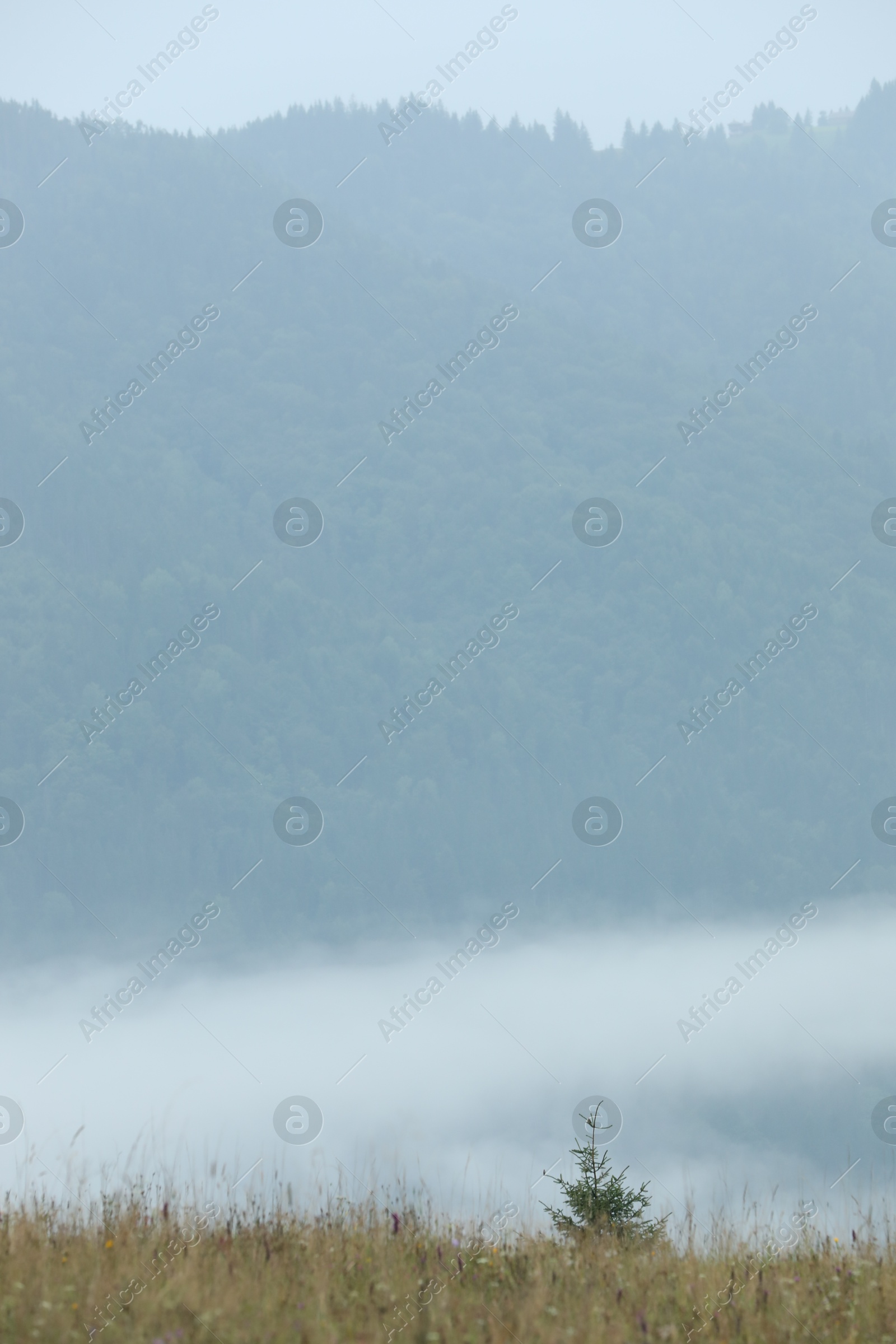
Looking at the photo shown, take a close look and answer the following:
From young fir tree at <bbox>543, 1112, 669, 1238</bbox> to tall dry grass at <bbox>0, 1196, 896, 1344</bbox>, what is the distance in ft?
6.26

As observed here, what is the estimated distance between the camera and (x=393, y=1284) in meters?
5.42

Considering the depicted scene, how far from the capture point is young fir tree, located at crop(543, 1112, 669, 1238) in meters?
8.48

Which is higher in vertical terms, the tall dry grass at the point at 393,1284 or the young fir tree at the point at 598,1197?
the young fir tree at the point at 598,1197

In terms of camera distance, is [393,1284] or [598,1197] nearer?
[393,1284]

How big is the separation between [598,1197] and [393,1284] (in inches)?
154

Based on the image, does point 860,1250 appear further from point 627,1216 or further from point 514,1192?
point 627,1216

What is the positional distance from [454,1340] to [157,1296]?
49.5 inches

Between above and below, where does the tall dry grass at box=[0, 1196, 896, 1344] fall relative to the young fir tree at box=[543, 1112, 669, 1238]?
below

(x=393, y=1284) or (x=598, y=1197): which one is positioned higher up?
(x=598, y=1197)

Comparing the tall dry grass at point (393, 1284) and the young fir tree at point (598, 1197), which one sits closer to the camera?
the tall dry grass at point (393, 1284)

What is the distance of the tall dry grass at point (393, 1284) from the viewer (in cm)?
488

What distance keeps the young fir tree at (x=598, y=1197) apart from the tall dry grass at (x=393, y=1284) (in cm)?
191

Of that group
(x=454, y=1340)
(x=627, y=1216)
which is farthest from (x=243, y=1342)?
(x=627, y=1216)

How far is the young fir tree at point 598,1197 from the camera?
8.48 metres
